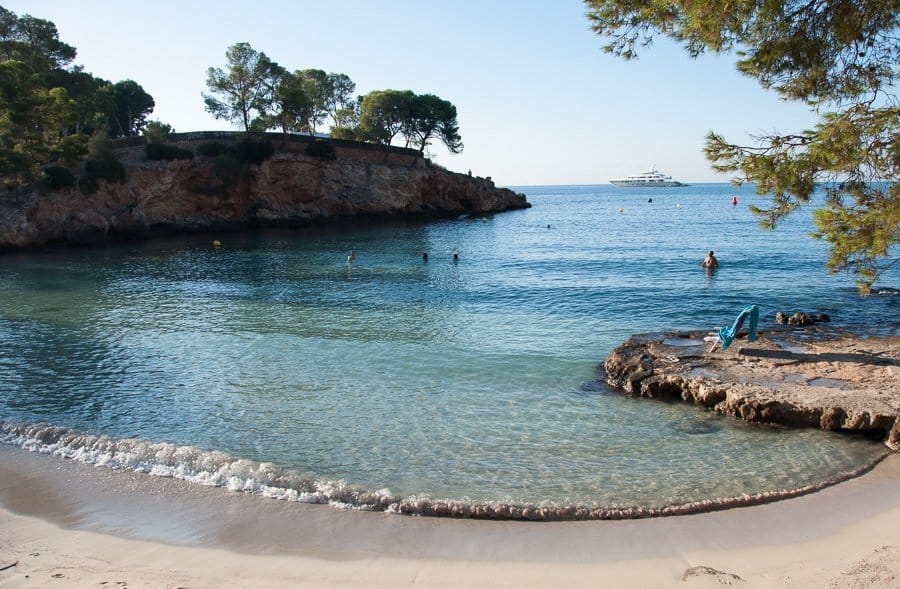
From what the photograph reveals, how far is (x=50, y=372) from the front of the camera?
14969mm

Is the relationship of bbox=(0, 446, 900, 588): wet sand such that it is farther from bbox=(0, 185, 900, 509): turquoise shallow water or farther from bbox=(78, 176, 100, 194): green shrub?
bbox=(78, 176, 100, 194): green shrub

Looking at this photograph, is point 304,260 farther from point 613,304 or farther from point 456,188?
point 456,188

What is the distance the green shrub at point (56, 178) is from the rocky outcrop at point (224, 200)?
51cm

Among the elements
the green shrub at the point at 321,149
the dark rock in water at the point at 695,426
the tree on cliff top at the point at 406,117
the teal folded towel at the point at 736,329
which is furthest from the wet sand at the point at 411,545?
the tree on cliff top at the point at 406,117

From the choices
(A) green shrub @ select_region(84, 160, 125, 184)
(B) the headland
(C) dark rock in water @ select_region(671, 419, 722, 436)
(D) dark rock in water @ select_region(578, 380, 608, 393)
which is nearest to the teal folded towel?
(D) dark rock in water @ select_region(578, 380, 608, 393)

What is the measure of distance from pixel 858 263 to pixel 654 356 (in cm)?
458

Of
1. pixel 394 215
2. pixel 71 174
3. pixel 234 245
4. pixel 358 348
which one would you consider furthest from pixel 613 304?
pixel 394 215

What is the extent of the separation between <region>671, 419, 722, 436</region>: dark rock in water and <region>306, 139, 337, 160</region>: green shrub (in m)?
54.8

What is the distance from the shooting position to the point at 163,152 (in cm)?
5234

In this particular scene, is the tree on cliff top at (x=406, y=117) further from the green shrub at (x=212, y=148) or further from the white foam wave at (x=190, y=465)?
the white foam wave at (x=190, y=465)

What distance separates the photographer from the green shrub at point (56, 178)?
43844mm

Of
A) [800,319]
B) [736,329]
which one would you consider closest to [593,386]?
[736,329]

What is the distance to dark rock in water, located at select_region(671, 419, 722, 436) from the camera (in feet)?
36.3

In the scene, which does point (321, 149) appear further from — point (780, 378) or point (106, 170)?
point (780, 378)
